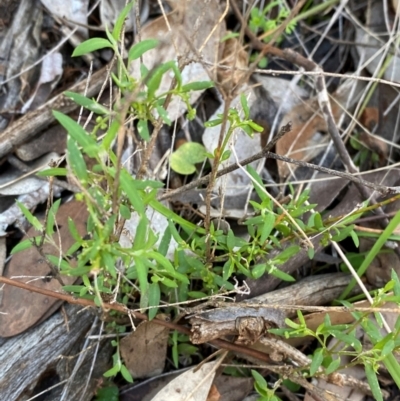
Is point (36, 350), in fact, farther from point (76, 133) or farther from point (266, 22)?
point (266, 22)

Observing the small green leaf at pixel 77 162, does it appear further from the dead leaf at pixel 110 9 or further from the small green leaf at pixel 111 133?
the dead leaf at pixel 110 9

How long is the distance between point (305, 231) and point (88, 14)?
4.03 feet

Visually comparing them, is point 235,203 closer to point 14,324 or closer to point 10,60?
point 14,324

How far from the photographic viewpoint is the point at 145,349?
5.72ft

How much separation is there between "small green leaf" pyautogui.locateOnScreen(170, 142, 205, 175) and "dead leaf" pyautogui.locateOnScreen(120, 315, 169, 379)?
1.92 feet

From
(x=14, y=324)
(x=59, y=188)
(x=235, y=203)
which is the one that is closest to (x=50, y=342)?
(x=14, y=324)

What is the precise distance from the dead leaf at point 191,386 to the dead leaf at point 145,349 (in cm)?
12

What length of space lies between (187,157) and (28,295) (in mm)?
759

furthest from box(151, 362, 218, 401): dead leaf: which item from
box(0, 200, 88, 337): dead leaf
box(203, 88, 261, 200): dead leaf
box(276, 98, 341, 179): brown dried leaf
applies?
box(276, 98, 341, 179): brown dried leaf

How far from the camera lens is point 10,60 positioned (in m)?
2.02

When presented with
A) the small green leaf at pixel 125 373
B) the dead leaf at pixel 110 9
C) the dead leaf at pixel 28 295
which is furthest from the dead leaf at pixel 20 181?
the small green leaf at pixel 125 373

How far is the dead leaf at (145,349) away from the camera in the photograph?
1.72m

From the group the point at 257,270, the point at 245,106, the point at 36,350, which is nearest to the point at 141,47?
the point at 245,106

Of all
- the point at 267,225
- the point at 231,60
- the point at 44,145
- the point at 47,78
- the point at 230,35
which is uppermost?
the point at 47,78
